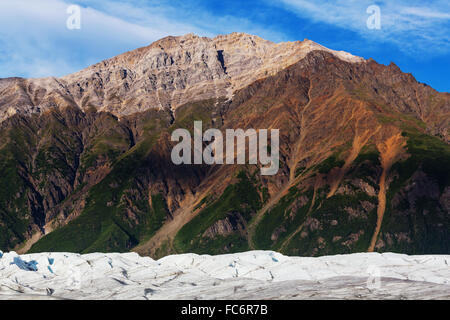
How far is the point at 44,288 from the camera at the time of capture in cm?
19050

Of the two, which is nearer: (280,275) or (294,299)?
(294,299)

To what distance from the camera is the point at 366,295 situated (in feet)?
486
